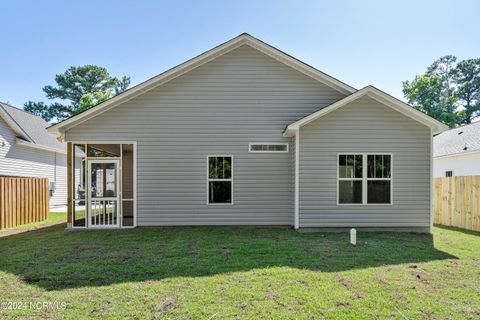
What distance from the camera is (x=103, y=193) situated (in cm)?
1026

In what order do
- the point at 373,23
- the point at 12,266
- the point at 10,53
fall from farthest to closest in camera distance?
the point at 10,53
the point at 373,23
the point at 12,266

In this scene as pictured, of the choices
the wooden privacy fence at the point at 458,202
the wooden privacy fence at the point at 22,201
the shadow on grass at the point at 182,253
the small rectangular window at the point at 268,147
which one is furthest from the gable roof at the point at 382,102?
the wooden privacy fence at the point at 22,201

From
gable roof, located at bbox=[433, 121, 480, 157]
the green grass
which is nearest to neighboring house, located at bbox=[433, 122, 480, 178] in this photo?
gable roof, located at bbox=[433, 121, 480, 157]

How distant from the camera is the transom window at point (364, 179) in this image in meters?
9.42

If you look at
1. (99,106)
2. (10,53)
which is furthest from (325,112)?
(10,53)

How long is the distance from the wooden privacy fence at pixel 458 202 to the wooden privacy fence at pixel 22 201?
15.5 meters

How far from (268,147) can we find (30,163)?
13.5 meters

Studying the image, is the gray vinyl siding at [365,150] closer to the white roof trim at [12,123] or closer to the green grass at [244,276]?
the green grass at [244,276]

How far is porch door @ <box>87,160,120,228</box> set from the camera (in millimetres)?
10055

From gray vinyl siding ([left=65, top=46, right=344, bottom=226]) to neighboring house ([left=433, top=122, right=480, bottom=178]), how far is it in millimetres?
9801

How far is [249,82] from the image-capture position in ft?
33.9

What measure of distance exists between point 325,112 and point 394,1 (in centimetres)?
484

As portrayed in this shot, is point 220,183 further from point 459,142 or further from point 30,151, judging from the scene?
point 459,142

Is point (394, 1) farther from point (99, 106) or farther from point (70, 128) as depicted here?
point (70, 128)
